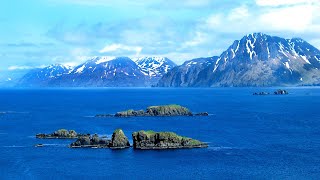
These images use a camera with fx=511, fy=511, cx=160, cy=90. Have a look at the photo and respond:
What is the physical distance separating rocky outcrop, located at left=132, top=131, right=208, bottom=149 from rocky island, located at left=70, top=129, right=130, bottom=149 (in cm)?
356

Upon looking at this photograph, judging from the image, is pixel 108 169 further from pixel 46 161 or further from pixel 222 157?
pixel 222 157

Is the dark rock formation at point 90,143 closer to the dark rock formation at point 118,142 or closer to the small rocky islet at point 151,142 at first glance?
the small rocky islet at point 151,142

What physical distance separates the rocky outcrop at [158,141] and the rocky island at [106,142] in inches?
140

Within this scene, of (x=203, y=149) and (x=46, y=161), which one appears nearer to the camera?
(x=46, y=161)

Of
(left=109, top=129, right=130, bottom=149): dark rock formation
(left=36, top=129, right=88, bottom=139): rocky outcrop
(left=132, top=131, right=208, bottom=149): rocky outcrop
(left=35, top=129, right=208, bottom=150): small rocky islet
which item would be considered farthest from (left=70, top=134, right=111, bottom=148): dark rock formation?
(left=36, top=129, right=88, bottom=139): rocky outcrop

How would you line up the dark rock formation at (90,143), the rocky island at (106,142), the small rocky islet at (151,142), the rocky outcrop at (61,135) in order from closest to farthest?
the small rocky islet at (151,142)
the rocky island at (106,142)
the dark rock formation at (90,143)
the rocky outcrop at (61,135)

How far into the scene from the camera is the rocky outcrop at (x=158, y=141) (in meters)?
147

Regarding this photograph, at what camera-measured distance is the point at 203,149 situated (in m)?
145

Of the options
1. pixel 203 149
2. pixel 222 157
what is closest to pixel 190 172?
pixel 222 157

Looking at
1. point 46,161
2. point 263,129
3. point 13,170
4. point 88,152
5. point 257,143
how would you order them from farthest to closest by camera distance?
1. point 263,129
2. point 257,143
3. point 88,152
4. point 46,161
5. point 13,170

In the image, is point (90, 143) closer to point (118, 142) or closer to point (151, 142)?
point (118, 142)

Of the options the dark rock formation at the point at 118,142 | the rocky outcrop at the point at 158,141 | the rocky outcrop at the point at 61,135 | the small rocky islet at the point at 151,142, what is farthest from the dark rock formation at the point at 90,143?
the rocky outcrop at the point at 61,135

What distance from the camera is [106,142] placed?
153 meters

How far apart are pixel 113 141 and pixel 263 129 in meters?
67.5
